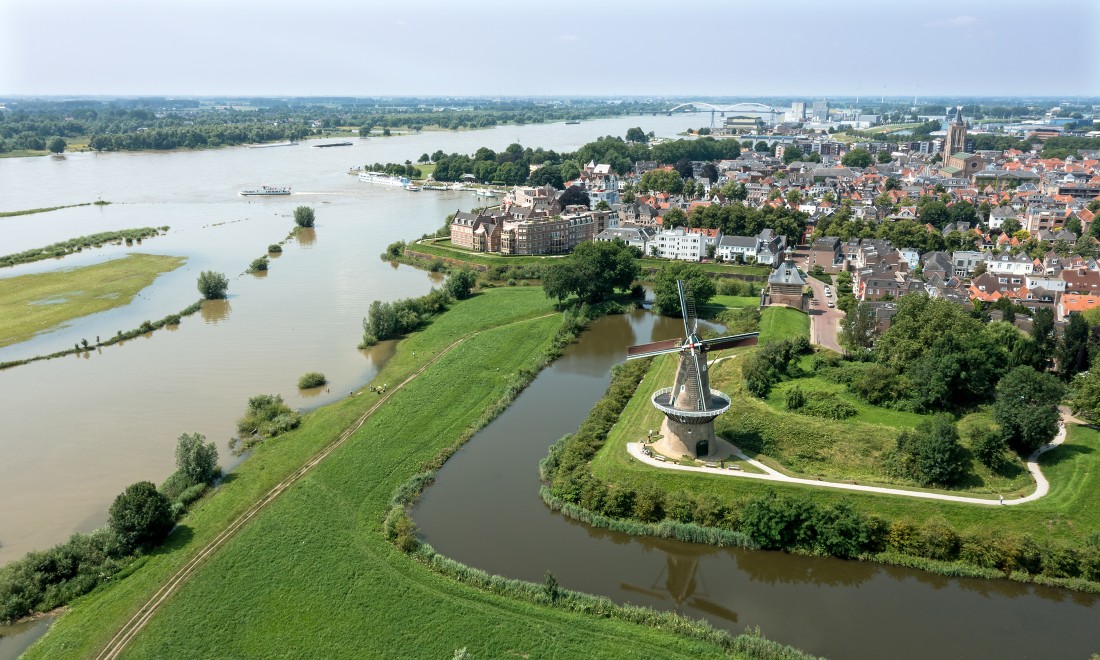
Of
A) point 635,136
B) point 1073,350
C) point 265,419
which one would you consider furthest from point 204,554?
point 635,136

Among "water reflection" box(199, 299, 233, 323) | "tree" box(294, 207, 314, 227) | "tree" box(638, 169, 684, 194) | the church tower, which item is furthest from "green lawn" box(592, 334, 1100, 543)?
the church tower

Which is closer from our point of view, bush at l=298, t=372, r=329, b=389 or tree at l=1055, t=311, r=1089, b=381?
tree at l=1055, t=311, r=1089, b=381

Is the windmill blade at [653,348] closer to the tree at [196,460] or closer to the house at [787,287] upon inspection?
the tree at [196,460]

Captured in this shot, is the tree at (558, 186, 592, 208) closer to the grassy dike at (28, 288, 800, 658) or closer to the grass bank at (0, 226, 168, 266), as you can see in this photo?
the grass bank at (0, 226, 168, 266)

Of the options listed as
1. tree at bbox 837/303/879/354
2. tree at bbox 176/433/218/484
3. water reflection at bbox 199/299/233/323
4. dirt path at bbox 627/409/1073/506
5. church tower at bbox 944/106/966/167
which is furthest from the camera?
church tower at bbox 944/106/966/167

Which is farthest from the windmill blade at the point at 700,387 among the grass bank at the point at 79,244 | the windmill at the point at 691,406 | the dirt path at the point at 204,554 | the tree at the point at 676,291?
the grass bank at the point at 79,244

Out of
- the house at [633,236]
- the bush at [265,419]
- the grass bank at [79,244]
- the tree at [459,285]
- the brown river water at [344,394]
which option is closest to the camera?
the brown river water at [344,394]

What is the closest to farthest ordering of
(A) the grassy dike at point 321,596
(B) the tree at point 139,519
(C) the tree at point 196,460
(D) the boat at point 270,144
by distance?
(A) the grassy dike at point 321,596 < (B) the tree at point 139,519 < (C) the tree at point 196,460 < (D) the boat at point 270,144
